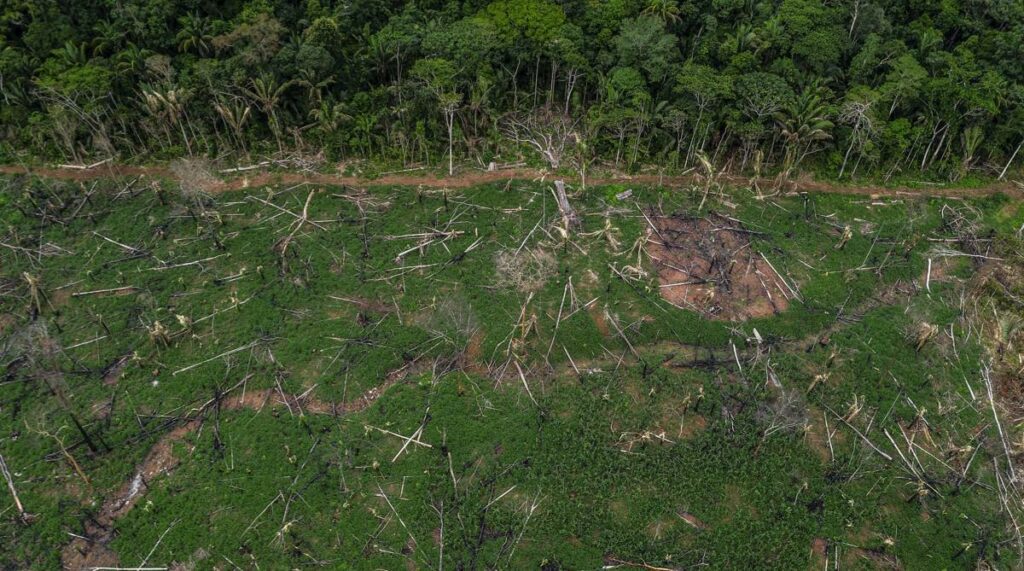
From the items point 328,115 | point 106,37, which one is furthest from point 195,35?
point 328,115

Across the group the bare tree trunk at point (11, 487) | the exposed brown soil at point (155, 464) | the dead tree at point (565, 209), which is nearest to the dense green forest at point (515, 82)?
the dead tree at point (565, 209)

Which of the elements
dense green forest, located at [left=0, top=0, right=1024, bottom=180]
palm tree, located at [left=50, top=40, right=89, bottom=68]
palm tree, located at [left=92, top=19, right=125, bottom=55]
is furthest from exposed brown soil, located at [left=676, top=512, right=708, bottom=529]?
palm tree, located at [left=50, top=40, right=89, bottom=68]

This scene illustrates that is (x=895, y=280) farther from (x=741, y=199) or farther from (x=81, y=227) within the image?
(x=81, y=227)

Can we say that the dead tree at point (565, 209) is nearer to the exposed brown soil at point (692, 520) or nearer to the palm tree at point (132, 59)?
the exposed brown soil at point (692, 520)

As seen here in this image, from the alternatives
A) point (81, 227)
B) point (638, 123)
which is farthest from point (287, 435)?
point (638, 123)

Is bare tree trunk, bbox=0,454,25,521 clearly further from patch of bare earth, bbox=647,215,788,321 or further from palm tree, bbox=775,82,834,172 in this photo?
palm tree, bbox=775,82,834,172

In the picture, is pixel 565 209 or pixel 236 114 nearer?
pixel 565 209

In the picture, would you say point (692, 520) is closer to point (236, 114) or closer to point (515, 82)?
point (515, 82)
